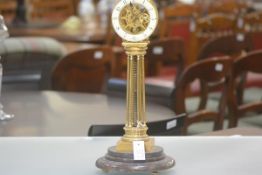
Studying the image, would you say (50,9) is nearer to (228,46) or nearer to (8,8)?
(8,8)

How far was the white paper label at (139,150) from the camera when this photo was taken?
129 cm

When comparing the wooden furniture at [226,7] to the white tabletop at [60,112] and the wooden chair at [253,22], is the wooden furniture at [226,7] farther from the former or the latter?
the white tabletop at [60,112]

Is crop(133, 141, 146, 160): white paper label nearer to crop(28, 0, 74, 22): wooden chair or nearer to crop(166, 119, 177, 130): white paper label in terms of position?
crop(166, 119, 177, 130): white paper label

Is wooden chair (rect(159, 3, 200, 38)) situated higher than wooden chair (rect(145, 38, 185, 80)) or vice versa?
wooden chair (rect(159, 3, 200, 38))

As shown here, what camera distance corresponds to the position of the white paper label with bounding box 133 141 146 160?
129 centimetres

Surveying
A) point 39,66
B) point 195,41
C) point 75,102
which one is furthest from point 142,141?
point 195,41

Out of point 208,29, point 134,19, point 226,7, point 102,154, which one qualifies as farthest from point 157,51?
point 226,7

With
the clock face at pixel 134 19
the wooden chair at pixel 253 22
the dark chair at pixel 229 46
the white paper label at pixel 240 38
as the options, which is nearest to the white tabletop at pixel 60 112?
the clock face at pixel 134 19

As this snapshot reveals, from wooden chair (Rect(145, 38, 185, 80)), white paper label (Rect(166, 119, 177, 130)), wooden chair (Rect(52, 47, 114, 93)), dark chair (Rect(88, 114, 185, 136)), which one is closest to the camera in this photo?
dark chair (Rect(88, 114, 185, 136))

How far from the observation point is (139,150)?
1.30 meters

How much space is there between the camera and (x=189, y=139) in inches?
61.9

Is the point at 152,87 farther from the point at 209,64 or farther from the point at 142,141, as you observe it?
the point at 142,141

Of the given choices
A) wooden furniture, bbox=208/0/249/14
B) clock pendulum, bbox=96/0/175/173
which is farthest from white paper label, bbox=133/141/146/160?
wooden furniture, bbox=208/0/249/14

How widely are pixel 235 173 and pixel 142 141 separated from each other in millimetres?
181
